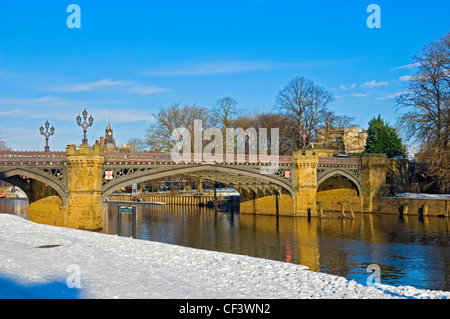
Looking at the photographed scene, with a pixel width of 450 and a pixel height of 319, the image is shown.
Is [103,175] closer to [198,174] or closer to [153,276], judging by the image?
[198,174]

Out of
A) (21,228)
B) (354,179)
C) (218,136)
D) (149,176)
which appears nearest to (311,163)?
(354,179)

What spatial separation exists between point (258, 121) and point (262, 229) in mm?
41653

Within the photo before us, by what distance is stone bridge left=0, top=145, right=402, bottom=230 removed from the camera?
35781 mm

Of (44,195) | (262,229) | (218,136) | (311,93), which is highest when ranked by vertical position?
(311,93)

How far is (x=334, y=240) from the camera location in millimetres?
31578

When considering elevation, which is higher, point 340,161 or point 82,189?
point 340,161

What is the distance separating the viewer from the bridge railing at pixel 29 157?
34.6 meters

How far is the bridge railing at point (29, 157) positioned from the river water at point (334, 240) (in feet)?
23.6

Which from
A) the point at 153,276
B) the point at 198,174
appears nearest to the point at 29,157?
the point at 198,174

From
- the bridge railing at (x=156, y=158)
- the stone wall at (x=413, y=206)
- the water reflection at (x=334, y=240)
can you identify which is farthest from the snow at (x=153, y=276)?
the stone wall at (x=413, y=206)

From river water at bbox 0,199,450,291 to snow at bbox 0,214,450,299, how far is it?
657 cm

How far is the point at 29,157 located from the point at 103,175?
576 centimetres

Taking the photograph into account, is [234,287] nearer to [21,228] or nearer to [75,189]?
[21,228]

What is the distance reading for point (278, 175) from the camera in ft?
149
